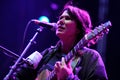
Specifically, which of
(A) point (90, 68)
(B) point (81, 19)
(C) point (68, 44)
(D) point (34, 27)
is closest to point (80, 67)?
(A) point (90, 68)

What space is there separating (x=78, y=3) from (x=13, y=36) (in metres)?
0.91

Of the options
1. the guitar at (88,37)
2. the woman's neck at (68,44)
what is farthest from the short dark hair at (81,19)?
the guitar at (88,37)

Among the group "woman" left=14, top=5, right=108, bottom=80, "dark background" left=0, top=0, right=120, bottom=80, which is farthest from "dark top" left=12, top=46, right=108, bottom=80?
"dark background" left=0, top=0, right=120, bottom=80

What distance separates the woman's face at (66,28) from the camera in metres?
2.85

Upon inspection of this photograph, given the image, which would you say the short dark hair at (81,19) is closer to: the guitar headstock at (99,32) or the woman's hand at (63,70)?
the guitar headstock at (99,32)

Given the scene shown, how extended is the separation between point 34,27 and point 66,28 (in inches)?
49.6

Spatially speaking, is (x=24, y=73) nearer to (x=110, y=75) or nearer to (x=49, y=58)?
(x=49, y=58)

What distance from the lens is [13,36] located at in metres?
4.22

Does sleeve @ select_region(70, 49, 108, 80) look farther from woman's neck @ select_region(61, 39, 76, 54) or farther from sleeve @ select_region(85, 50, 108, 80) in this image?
woman's neck @ select_region(61, 39, 76, 54)

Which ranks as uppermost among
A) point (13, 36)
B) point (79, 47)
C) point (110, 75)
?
point (79, 47)

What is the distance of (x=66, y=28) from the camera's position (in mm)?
2861

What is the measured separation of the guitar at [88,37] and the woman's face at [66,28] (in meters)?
0.18

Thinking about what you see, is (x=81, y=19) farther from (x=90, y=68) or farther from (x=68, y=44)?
(x=90, y=68)

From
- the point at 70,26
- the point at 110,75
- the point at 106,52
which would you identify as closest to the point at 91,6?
the point at 106,52
